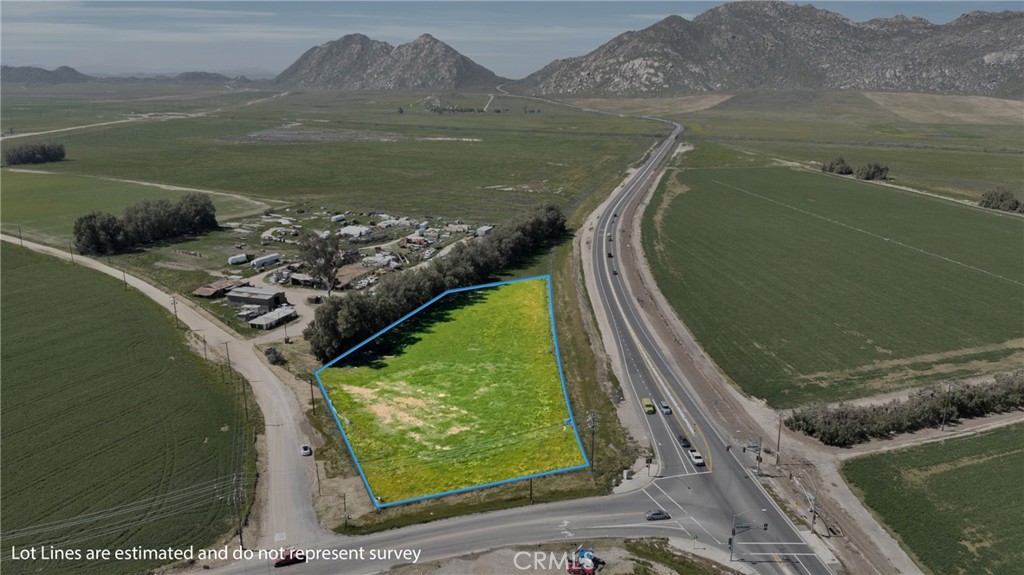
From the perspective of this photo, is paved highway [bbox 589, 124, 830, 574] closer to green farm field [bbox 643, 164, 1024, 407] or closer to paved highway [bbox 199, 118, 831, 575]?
paved highway [bbox 199, 118, 831, 575]

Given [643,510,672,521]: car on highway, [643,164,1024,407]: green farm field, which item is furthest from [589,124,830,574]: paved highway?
[643,164,1024,407]: green farm field

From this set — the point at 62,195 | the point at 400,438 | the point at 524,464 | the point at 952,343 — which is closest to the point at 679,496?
the point at 524,464

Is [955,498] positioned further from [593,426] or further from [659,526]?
[593,426]

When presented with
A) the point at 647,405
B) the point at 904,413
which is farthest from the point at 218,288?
the point at 904,413

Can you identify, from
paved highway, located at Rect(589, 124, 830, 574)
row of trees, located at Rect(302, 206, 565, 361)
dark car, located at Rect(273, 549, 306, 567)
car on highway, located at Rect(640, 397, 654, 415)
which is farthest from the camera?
row of trees, located at Rect(302, 206, 565, 361)

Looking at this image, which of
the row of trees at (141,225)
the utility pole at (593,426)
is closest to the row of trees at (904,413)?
the utility pole at (593,426)

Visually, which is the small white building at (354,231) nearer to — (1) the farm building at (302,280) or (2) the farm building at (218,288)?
(1) the farm building at (302,280)
